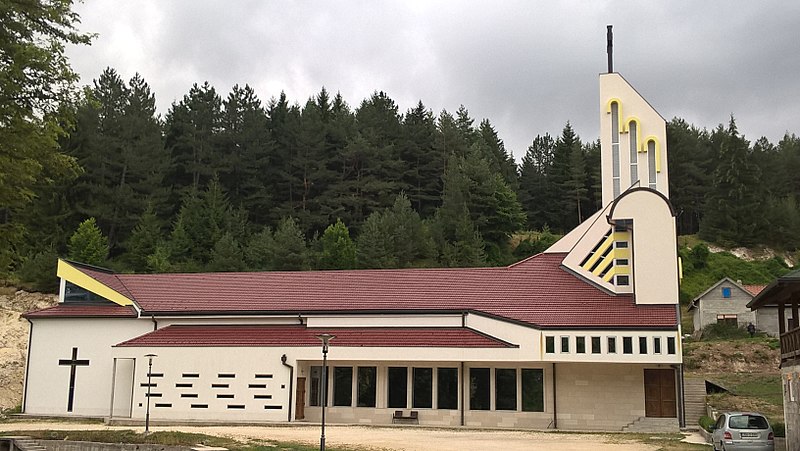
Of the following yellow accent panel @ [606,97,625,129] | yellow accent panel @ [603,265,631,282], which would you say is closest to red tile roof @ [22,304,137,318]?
yellow accent panel @ [603,265,631,282]

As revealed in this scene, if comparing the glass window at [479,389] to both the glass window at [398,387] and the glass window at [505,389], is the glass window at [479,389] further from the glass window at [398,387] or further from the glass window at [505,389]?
the glass window at [398,387]

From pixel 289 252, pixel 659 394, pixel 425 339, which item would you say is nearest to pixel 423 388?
pixel 425 339

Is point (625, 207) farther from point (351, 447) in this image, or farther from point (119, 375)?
point (119, 375)

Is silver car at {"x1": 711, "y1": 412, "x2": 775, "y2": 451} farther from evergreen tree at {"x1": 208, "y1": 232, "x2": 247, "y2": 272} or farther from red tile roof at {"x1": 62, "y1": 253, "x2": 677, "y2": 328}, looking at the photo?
evergreen tree at {"x1": 208, "y1": 232, "x2": 247, "y2": 272}

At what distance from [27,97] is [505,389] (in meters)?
20.2

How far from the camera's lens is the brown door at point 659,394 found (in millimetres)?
29547

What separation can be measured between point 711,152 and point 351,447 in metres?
71.7

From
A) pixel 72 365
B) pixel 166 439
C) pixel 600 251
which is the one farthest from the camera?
pixel 72 365

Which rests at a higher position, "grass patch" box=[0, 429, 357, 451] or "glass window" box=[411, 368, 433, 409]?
"glass window" box=[411, 368, 433, 409]

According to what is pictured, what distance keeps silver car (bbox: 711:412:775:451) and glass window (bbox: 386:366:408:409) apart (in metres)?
14.0

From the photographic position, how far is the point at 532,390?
30.5 meters

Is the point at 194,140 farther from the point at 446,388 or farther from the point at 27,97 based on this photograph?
the point at 27,97

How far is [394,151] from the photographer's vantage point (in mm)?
74750

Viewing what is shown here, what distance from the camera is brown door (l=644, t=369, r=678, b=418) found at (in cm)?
2955
